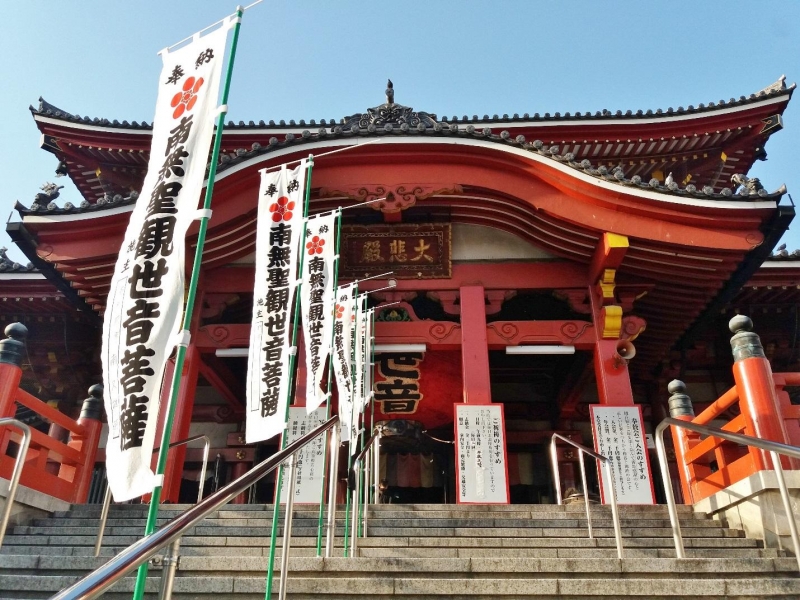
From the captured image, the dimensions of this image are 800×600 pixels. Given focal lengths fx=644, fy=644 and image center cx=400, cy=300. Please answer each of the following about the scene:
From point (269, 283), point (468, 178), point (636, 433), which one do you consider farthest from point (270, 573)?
point (468, 178)

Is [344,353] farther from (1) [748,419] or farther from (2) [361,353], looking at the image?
(1) [748,419]

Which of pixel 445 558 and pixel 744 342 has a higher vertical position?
pixel 744 342

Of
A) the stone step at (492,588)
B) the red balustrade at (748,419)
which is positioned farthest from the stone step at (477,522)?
the stone step at (492,588)

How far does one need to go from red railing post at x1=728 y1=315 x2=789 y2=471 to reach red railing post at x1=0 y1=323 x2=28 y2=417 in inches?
314

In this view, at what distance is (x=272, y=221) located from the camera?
268 inches

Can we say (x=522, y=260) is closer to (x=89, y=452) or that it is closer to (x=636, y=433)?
(x=636, y=433)

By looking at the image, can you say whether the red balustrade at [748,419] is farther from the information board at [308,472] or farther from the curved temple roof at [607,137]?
the curved temple roof at [607,137]

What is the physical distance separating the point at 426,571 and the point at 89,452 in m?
5.74

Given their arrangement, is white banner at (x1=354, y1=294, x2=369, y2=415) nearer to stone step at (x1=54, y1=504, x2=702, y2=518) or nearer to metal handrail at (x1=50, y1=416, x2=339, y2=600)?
stone step at (x1=54, y1=504, x2=702, y2=518)

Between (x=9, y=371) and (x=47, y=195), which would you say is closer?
(x=9, y=371)

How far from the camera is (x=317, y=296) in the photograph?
24.7 feet

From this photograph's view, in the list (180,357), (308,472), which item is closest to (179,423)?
(308,472)

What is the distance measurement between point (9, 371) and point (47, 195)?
3.44 m

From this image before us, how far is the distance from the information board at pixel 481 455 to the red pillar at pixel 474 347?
258 mm
